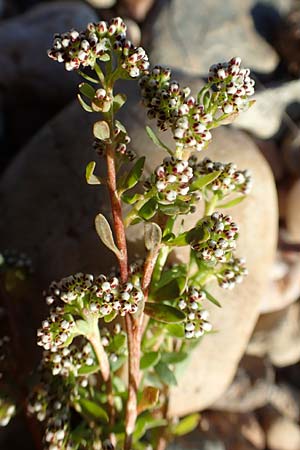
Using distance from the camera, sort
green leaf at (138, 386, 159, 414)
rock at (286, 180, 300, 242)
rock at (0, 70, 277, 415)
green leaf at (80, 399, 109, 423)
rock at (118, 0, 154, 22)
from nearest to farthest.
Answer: green leaf at (138, 386, 159, 414) < green leaf at (80, 399, 109, 423) < rock at (0, 70, 277, 415) < rock at (286, 180, 300, 242) < rock at (118, 0, 154, 22)

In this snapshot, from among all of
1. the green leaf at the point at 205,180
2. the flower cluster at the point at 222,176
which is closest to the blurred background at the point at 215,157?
the flower cluster at the point at 222,176

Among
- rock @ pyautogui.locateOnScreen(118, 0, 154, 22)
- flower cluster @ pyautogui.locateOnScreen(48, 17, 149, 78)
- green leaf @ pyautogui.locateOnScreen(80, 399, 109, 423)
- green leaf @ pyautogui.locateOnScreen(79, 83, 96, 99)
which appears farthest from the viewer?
rock @ pyautogui.locateOnScreen(118, 0, 154, 22)

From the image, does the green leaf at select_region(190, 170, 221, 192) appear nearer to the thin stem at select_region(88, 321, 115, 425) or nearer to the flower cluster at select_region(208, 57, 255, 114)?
the flower cluster at select_region(208, 57, 255, 114)

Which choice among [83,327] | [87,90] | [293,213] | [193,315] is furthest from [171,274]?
[293,213]

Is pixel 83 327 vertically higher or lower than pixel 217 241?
lower

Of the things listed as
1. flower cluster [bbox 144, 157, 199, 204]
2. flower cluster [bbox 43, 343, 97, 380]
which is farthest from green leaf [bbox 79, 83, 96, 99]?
flower cluster [bbox 43, 343, 97, 380]

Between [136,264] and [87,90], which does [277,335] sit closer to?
[136,264]
